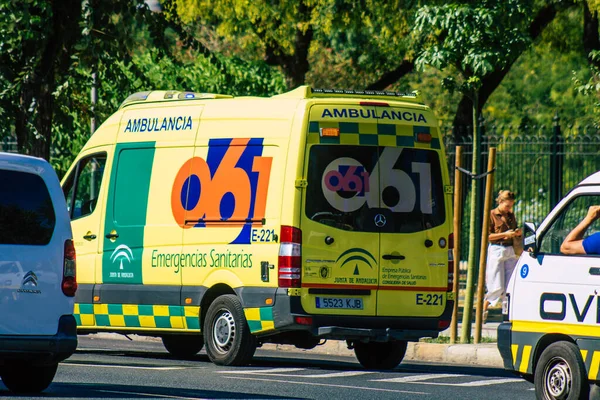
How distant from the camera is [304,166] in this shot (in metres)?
12.3

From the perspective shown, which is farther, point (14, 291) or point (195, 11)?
point (195, 11)

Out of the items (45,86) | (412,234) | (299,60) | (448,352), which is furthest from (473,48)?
(299,60)

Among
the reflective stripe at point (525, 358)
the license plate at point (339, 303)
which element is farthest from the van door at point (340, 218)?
the reflective stripe at point (525, 358)

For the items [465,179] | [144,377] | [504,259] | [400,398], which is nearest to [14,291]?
[144,377]

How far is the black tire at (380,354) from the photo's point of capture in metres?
13.3

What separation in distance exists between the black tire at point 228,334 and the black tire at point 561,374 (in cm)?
356

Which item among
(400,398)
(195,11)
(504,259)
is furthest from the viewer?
(195,11)

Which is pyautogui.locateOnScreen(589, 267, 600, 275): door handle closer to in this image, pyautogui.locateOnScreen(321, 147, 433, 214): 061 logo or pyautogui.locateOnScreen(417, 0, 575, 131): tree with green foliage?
pyautogui.locateOnScreen(321, 147, 433, 214): 061 logo

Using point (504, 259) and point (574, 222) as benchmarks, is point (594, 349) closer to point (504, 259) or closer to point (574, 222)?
point (574, 222)

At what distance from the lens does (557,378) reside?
9641mm

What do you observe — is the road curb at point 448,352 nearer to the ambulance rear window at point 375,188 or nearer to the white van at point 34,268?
the ambulance rear window at point 375,188

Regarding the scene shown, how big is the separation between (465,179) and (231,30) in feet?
21.6

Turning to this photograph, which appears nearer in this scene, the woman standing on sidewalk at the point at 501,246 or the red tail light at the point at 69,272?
the red tail light at the point at 69,272

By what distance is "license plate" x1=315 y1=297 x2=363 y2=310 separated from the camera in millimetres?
12398
